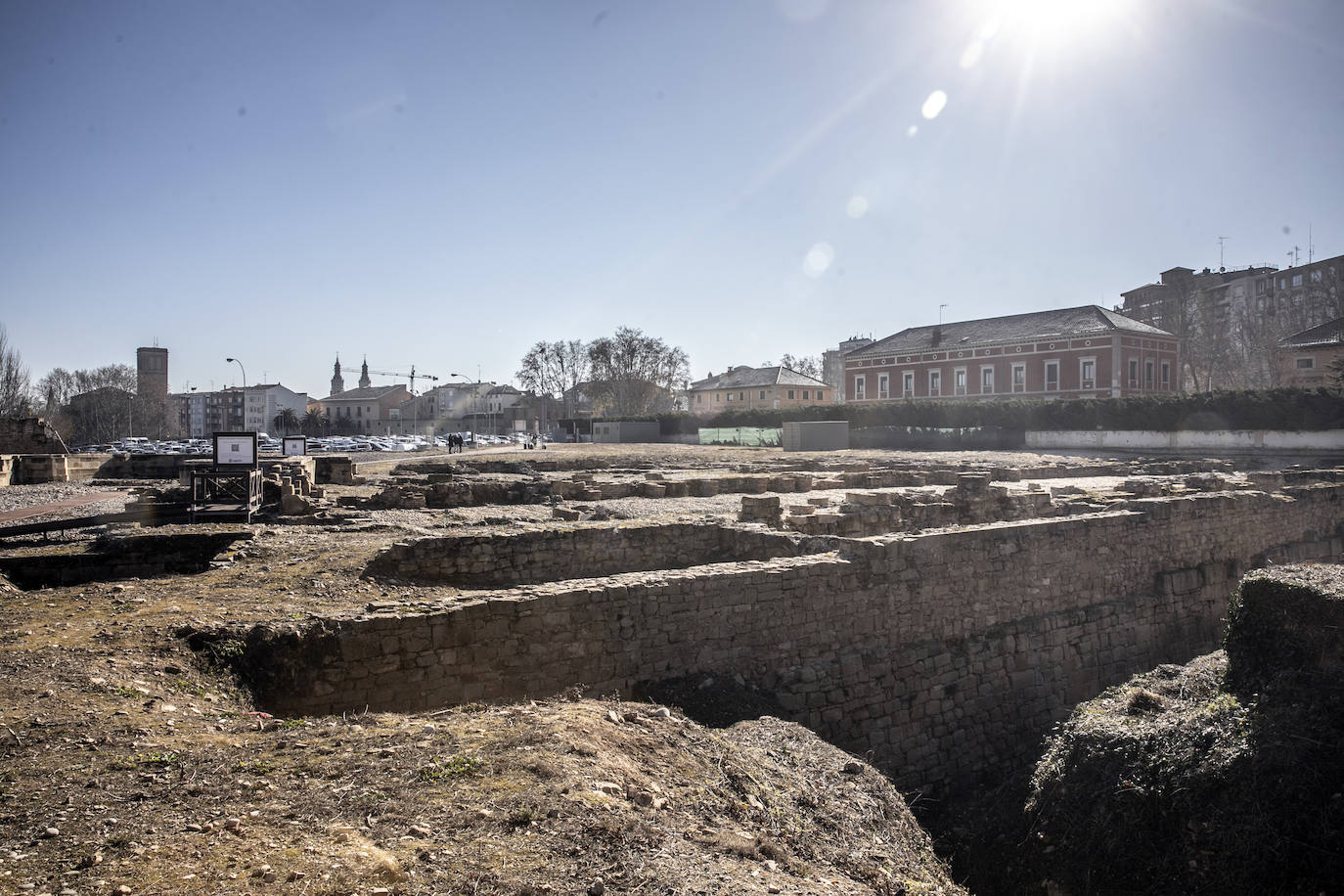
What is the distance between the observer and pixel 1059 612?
1091 centimetres

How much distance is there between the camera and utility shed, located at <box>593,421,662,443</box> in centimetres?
6681

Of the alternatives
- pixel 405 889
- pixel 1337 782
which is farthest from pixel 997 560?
pixel 405 889

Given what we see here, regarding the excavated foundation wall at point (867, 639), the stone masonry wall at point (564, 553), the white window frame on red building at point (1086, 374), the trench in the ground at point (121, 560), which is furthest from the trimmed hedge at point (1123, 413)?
the trench in the ground at point (121, 560)

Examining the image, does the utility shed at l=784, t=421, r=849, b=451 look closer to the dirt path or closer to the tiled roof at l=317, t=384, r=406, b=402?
the dirt path

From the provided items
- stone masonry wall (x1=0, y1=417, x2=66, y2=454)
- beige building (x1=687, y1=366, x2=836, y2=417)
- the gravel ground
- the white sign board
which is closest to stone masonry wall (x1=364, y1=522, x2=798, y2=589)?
the white sign board

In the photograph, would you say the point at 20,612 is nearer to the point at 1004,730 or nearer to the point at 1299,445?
the point at 1004,730

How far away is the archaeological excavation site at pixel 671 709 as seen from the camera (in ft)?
13.0

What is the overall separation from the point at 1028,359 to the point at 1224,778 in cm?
5154

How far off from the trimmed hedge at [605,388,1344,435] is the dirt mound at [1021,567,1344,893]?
119 feet

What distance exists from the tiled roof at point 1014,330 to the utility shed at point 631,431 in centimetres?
1735

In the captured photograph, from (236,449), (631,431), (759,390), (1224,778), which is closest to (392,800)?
(1224,778)

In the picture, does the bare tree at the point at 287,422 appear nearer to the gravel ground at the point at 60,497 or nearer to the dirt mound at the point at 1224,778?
the gravel ground at the point at 60,497

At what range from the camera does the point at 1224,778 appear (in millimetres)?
6066

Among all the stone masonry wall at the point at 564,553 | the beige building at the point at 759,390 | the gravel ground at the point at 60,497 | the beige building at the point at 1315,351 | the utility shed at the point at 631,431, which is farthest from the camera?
the beige building at the point at 759,390
